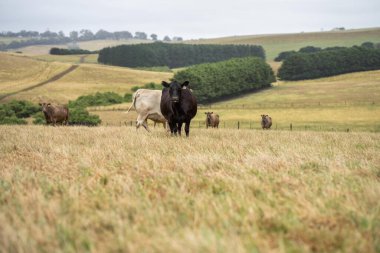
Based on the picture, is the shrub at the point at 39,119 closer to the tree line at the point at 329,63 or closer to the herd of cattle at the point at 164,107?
the herd of cattle at the point at 164,107

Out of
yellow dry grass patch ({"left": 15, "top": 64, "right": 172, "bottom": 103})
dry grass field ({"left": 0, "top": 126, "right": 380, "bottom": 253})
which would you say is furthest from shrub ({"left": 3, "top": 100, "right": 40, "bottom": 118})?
dry grass field ({"left": 0, "top": 126, "right": 380, "bottom": 253})

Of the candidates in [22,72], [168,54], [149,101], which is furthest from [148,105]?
[168,54]

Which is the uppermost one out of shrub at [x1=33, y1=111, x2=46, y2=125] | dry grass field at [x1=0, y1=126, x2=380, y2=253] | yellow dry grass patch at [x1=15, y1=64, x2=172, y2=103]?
dry grass field at [x1=0, y1=126, x2=380, y2=253]

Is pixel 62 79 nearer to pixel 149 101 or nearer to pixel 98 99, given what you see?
pixel 98 99

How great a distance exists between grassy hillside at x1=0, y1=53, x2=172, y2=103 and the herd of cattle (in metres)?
58.2

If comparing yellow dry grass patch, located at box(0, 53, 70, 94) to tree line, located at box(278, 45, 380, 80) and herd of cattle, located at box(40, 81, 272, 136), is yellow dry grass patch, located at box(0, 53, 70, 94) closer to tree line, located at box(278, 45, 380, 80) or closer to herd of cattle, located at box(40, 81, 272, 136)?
herd of cattle, located at box(40, 81, 272, 136)

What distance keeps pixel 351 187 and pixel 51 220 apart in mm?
3967

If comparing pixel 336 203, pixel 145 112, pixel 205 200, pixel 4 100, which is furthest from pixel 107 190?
pixel 4 100

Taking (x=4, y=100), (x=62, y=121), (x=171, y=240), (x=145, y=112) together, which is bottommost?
(x=4, y=100)

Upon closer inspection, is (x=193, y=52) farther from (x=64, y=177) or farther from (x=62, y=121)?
(x=64, y=177)

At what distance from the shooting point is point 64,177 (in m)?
6.39

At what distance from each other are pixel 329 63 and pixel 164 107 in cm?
11845

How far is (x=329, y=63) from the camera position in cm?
12312

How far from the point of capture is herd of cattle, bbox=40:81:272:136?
14617mm
